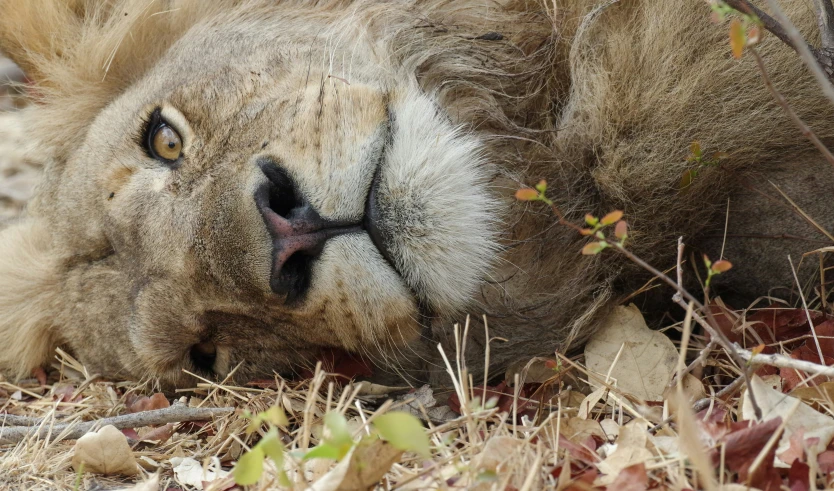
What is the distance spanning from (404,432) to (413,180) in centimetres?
78

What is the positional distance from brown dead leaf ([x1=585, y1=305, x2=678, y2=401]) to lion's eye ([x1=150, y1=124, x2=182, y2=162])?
131 cm

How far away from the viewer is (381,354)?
94.9 inches

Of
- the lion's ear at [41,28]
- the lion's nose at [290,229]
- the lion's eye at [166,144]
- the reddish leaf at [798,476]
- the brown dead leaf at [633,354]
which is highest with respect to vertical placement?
the lion's ear at [41,28]

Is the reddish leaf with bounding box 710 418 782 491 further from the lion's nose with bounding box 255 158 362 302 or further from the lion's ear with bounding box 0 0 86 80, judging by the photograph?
the lion's ear with bounding box 0 0 86 80

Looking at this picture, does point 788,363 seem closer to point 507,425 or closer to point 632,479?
point 632,479

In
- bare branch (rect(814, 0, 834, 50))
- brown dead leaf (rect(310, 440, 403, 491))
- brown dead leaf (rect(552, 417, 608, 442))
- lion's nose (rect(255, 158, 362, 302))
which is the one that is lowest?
brown dead leaf (rect(552, 417, 608, 442))

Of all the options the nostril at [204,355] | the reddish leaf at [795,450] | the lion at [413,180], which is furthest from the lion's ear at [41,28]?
the reddish leaf at [795,450]

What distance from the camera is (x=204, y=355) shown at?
2.67 m

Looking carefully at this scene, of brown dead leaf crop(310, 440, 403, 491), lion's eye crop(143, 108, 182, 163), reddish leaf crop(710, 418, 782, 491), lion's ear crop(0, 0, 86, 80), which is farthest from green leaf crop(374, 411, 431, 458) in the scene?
lion's ear crop(0, 0, 86, 80)

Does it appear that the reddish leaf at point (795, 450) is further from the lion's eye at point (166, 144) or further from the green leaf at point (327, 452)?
the lion's eye at point (166, 144)

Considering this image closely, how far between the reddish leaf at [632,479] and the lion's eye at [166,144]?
1.54 meters

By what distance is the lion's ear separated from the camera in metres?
3.12

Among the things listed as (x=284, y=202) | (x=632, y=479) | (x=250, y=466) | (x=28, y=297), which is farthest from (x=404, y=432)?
(x=28, y=297)

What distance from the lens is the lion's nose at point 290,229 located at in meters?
2.07
